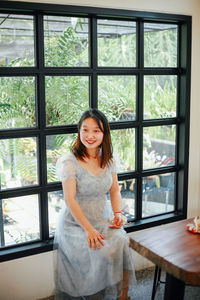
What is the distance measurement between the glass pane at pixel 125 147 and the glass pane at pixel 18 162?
72 centimetres

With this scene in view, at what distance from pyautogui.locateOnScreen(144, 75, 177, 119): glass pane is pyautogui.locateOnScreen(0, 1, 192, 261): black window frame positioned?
0.16 ft

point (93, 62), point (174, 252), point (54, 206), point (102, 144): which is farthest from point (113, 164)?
point (174, 252)

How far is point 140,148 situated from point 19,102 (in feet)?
3.70

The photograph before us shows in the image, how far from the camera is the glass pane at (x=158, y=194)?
3492 mm

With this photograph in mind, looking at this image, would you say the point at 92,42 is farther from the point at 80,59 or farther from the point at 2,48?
the point at 2,48

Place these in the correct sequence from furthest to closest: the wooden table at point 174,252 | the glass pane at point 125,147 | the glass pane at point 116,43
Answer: the glass pane at point 125,147
the glass pane at point 116,43
the wooden table at point 174,252

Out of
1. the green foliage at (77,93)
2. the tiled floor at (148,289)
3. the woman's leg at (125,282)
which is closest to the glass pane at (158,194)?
the green foliage at (77,93)

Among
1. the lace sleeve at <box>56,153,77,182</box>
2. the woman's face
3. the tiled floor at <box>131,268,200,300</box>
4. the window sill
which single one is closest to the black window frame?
the window sill

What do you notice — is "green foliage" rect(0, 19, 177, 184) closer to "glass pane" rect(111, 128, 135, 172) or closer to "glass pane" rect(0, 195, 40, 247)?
"glass pane" rect(111, 128, 135, 172)

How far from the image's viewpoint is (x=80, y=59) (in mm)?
2953

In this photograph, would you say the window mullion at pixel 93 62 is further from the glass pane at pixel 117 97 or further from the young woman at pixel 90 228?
the young woman at pixel 90 228

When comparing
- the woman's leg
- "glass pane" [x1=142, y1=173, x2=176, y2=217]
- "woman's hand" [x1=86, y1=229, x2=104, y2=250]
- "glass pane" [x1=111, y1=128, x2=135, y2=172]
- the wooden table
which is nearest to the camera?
the wooden table

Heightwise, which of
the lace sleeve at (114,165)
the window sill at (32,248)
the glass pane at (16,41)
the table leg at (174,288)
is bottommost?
the table leg at (174,288)

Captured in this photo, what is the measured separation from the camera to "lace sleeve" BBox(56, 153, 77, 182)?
2701mm
